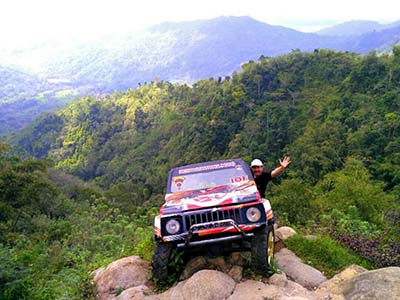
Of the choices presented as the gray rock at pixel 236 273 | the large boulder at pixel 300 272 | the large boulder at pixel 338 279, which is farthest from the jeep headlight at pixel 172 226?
the large boulder at pixel 338 279

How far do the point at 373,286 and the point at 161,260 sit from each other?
276 centimetres

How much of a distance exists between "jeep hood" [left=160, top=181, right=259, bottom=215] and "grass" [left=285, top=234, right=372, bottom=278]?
1613mm

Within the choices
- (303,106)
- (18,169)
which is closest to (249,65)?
(303,106)

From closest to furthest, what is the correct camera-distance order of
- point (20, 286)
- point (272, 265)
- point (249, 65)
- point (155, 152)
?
point (272, 265)
point (20, 286)
point (249, 65)
point (155, 152)

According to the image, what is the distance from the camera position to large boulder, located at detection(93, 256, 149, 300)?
6599 millimetres

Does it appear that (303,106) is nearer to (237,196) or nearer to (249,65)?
(249,65)

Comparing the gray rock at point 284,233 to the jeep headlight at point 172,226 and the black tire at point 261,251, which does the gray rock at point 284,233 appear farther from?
the jeep headlight at point 172,226

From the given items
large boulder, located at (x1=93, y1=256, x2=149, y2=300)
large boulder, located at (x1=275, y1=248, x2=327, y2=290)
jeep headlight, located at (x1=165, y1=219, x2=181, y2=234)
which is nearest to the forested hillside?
large boulder, located at (x1=93, y1=256, x2=149, y2=300)

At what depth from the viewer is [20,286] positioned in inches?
264

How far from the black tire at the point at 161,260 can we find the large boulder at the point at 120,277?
34cm

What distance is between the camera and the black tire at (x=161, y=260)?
6.20 meters

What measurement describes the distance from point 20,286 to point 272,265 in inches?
147

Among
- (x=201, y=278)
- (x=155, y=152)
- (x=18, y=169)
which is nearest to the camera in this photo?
(x=201, y=278)

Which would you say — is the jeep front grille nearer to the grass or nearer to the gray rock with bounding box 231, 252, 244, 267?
the gray rock with bounding box 231, 252, 244, 267
